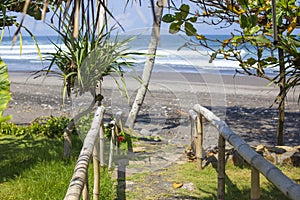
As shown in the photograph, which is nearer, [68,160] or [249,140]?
[68,160]

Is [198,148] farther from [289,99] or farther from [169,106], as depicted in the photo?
[289,99]

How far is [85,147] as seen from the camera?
2.51m

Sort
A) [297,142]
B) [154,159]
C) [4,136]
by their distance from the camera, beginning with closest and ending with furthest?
1. [154,159]
2. [4,136]
3. [297,142]

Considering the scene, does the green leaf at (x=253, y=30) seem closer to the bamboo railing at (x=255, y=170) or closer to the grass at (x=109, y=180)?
the bamboo railing at (x=255, y=170)

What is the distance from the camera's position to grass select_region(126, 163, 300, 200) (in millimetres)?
3861

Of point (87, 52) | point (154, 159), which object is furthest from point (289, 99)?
point (87, 52)

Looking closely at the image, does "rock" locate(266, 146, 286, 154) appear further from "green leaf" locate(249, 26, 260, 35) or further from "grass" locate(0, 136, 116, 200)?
"green leaf" locate(249, 26, 260, 35)

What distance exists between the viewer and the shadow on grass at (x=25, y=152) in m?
4.48

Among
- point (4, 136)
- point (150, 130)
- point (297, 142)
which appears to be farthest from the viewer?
point (150, 130)

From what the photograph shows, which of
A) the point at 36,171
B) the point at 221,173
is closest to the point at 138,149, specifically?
the point at 36,171

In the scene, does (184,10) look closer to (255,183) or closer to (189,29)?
(189,29)

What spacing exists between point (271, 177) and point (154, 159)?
137 inches

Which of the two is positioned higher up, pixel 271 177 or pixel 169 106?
pixel 271 177

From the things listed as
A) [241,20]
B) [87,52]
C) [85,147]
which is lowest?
[85,147]
